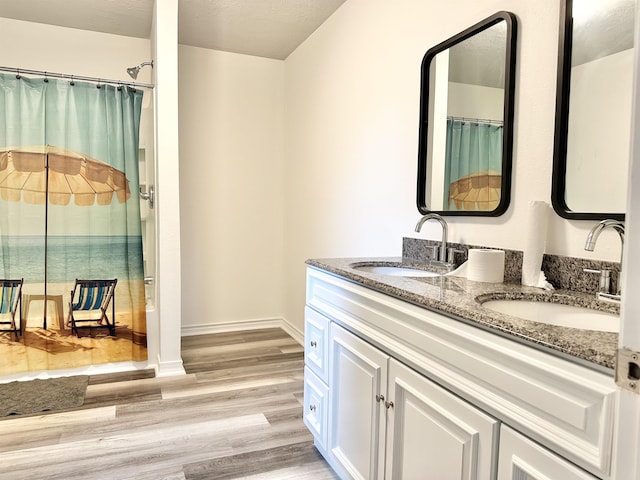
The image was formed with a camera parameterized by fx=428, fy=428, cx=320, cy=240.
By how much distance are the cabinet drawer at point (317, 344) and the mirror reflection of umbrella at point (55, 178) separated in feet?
5.47

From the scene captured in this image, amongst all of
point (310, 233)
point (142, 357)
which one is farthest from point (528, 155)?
point (142, 357)

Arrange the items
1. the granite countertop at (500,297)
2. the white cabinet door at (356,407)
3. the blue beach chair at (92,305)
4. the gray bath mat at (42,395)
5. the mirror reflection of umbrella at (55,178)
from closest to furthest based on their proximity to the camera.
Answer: the granite countertop at (500,297), the white cabinet door at (356,407), the gray bath mat at (42,395), the mirror reflection of umbrella at (55,178), the blue beach chair at (92,305)

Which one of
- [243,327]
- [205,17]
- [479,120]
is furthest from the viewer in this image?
[243,327]

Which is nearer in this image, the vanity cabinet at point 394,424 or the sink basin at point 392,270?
the vanity cabinet at point 394,424

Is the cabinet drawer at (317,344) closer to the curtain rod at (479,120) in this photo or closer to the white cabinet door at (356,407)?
the white cabinet door at (356,407)

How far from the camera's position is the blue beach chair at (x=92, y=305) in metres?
2.78

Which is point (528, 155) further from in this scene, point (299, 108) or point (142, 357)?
point (142, 357)

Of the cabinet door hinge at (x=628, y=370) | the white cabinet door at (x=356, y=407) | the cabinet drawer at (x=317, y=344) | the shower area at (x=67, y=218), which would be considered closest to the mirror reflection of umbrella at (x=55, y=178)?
the shower area at (x=67, y=218)

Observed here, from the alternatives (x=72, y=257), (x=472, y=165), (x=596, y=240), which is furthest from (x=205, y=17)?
(x=596, y=240)

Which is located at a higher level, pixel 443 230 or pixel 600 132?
pixel 600 132

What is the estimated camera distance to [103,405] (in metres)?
2.41

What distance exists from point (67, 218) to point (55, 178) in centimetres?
26

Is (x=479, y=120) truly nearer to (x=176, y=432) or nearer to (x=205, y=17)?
(x=176, y=432)

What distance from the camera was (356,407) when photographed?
1570 mm
